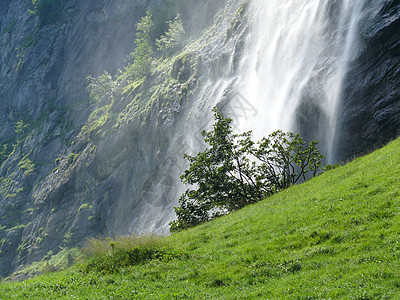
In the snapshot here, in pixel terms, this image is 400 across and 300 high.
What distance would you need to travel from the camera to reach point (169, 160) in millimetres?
61125

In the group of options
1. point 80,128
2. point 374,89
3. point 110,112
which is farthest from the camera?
point 80,128

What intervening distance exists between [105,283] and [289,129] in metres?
25.1

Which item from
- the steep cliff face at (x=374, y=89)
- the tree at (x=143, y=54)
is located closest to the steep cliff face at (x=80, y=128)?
the tree at (x=143, y=54)

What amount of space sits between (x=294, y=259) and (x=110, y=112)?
7877 cm

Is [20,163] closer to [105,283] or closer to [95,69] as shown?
[95,69]

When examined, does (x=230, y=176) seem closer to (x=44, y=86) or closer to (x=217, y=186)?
(x=217, y=186)

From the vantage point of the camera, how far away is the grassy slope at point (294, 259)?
1016 centimetres

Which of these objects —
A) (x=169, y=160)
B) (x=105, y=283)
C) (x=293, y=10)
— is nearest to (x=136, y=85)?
(x=169, y=160)

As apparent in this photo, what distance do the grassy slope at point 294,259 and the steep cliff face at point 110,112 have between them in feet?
42.7

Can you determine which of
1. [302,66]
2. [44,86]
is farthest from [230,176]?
[44,86]

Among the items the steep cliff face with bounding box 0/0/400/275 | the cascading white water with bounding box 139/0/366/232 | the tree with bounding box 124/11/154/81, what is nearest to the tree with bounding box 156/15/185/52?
the steep cliff face with bounding box 0/0/400/275

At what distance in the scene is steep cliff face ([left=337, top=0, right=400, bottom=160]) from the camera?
1072 inches

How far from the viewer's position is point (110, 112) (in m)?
87.0

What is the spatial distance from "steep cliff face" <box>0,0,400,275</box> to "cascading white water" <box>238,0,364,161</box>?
5.63ft
